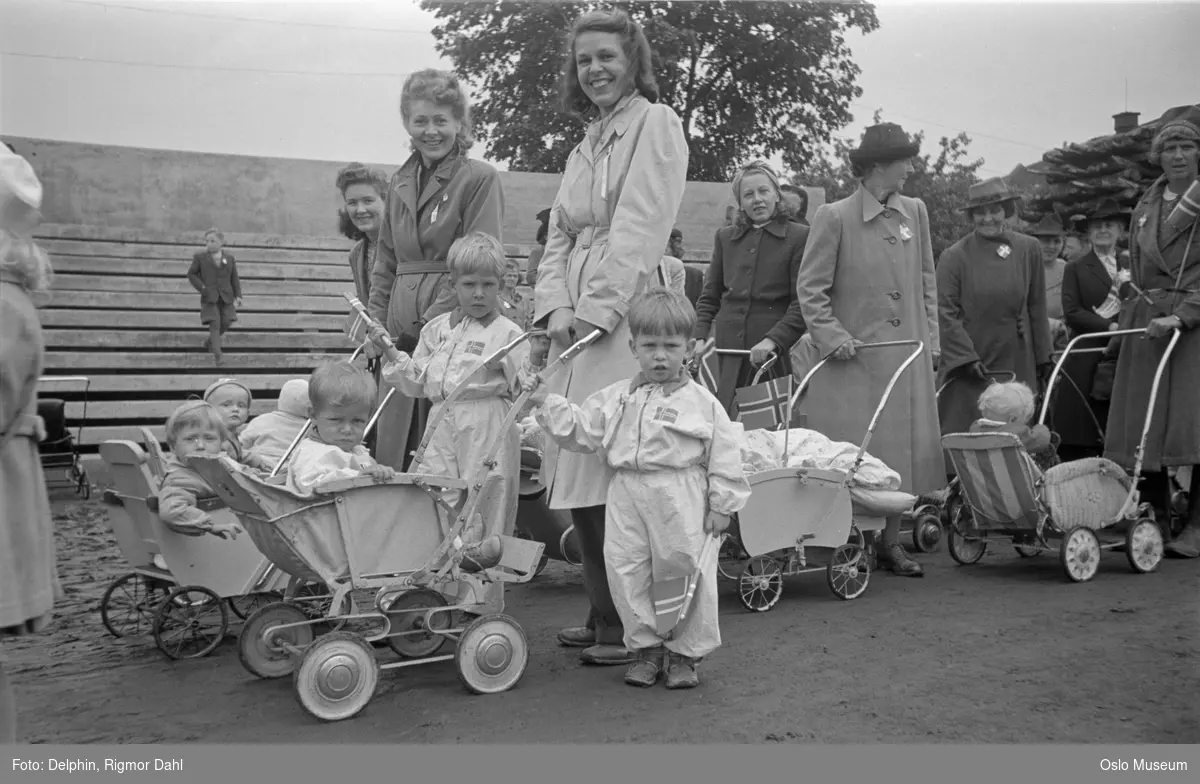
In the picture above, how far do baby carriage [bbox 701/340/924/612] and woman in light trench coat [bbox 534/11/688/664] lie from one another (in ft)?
3.30

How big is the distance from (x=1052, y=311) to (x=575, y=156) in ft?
20.6

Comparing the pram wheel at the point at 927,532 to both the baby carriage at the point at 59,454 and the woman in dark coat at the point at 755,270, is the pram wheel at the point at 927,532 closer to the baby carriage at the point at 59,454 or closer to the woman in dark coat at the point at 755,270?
the woman in dark coat at the point at 755,270

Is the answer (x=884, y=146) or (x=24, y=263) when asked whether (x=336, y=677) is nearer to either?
(x=24, y=263)

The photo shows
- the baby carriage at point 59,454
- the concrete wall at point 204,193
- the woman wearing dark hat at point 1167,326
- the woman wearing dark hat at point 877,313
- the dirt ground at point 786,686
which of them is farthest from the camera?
the concrete wall at point 204,193

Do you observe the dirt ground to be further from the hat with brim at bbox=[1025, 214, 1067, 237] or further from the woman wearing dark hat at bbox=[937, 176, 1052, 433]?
the hat with brim at bbox=[1025, 214, 1067, 237]

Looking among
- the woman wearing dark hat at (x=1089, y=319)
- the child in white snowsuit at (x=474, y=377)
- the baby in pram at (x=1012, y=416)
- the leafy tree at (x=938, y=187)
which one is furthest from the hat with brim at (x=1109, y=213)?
the leafy tree at (x=938, y=187)

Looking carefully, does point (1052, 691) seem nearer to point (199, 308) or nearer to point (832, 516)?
point (832, 516)

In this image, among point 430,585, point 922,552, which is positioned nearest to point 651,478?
point 430,585

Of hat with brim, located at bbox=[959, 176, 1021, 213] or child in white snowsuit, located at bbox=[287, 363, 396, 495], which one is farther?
hat with brim, located at bbox=[959, 176, 1021, 213]

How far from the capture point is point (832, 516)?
18.4 feet

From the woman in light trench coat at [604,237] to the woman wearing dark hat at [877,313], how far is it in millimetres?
1894

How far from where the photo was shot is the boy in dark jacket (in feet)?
53.3

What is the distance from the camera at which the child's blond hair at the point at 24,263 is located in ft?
9.59

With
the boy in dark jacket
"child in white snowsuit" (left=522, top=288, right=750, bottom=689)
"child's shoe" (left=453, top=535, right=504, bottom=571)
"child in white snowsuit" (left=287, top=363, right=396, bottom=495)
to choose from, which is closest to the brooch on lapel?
"child in white snowsuit" (left=287, top=363, right=396, bottom=495)
